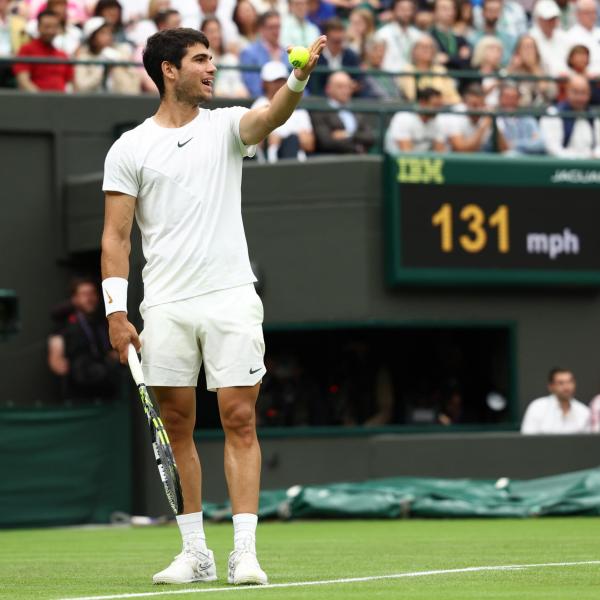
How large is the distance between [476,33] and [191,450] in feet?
45.6

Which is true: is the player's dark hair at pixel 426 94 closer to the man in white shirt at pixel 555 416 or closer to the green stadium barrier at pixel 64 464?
the man in white shirt at pixel 555 416

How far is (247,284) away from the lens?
7547 mm

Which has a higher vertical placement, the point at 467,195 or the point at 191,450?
the point at 467,195

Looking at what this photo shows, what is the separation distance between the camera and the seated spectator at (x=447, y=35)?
20084 millimetres

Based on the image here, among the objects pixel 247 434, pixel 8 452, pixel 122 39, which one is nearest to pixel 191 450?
pixel 247 434

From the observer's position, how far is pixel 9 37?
17.4 meters

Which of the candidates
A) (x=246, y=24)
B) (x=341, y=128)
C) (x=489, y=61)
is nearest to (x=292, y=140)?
(x=341, y=128)

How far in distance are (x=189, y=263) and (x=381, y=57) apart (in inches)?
479

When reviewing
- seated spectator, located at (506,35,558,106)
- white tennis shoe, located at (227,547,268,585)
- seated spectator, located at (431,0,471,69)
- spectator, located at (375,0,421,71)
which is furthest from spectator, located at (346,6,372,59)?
white tennis shoe, located at (227,547,268,585)

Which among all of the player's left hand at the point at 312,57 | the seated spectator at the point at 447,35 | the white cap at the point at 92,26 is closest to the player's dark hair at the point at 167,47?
the player's left hand at the point at 312,57

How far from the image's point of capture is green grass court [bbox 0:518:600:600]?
6.75 meters

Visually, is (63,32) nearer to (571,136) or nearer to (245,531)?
(571,136)

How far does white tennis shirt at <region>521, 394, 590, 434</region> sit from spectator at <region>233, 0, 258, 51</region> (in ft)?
16.8

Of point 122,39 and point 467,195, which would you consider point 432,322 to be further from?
point 122,39
